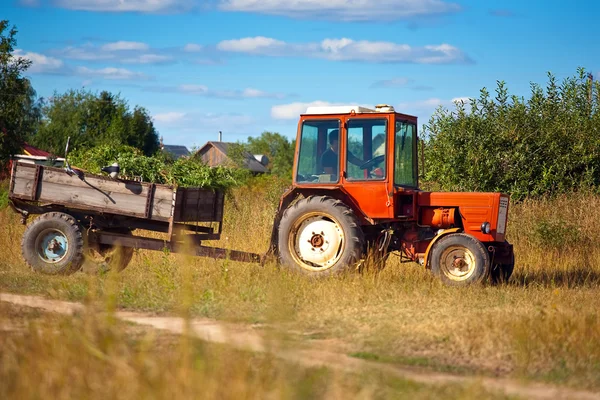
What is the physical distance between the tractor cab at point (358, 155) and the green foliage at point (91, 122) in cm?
5028

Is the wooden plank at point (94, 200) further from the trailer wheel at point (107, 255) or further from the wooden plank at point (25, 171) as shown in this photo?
the trailer wheel at point (107, 255)

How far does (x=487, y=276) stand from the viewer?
10289 mm

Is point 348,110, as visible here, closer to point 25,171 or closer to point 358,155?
point 358,155

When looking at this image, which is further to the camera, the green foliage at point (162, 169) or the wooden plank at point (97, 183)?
the green foliage at point (162, 169)

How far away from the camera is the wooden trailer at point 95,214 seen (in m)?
10.9

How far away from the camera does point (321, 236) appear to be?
10.8 metres

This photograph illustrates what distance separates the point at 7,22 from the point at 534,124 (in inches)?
775

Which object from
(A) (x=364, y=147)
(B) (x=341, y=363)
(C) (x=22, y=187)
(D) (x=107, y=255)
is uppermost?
(A) (x=364, y=147)

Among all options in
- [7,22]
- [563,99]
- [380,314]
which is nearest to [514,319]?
[380,314]

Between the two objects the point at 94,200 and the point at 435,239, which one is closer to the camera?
the point at 435,239

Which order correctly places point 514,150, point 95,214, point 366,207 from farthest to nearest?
point 514,150, point 95,214, point 366,207

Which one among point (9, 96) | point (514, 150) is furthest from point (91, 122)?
point (514, 150)

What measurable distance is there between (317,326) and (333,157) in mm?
3284

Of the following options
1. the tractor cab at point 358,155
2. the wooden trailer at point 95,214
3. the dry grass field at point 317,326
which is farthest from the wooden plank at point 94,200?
the tractor cab at point 358,155
